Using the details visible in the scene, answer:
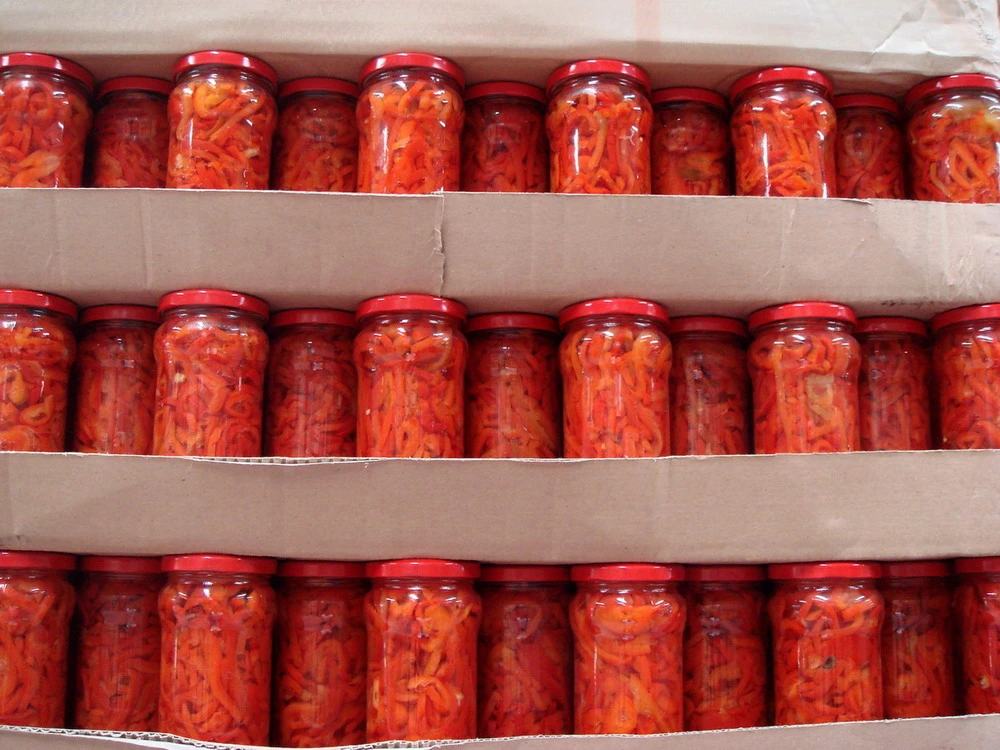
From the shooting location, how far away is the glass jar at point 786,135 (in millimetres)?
1371

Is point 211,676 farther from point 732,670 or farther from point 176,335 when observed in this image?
point 732,670

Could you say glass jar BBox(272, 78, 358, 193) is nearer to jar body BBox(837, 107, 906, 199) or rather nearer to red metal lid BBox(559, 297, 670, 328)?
red metal lid BBox(559, 297, 670, 328)

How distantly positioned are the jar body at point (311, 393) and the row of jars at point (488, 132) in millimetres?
221

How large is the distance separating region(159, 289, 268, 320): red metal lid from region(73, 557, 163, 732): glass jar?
34cm

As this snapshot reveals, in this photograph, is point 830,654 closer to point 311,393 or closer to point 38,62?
point 311,393

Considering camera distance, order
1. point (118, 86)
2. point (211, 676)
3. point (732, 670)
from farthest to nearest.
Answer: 1. point (118, 86)
2. point (732, 670)
3. point (211, 676)

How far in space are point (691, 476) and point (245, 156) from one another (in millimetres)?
752

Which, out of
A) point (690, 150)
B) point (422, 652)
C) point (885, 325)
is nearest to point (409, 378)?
point (422, 652)

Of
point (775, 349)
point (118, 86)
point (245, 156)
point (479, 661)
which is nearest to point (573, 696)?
point (479, 661)

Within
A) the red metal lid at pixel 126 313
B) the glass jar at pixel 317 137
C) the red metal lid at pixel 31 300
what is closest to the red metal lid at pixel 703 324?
the glass jar at pixel 317 137

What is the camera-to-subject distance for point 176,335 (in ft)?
4.21

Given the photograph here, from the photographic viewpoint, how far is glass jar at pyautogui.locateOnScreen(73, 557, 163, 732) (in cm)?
126

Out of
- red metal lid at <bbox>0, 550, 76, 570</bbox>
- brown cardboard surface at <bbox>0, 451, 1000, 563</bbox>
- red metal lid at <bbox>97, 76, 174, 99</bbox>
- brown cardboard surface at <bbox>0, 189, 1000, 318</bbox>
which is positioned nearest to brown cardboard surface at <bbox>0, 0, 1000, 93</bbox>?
red metal lid at <bbox>97, 76, 174, 99</bbox>

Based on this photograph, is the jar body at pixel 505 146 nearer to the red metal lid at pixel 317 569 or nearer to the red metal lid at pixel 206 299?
the red metal lid at pixel 206 299
